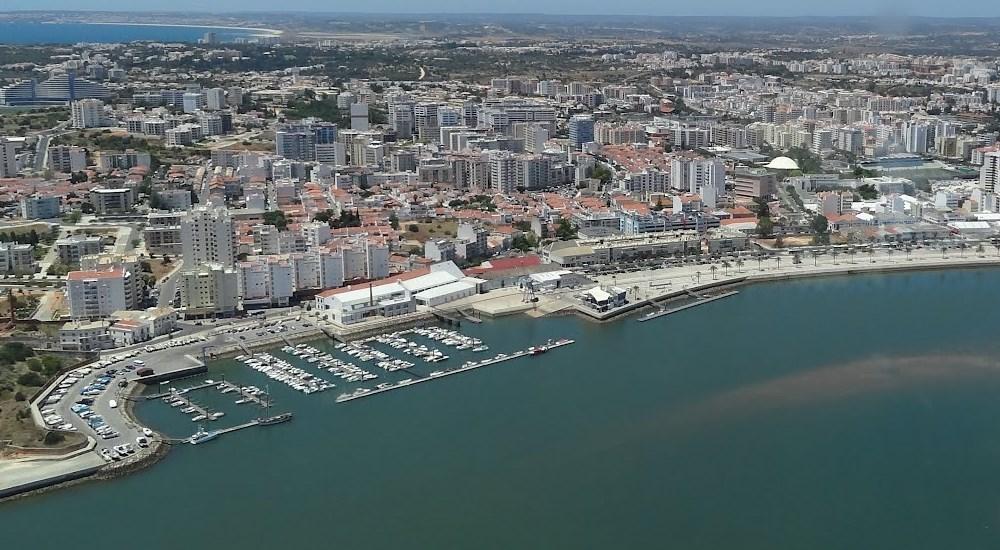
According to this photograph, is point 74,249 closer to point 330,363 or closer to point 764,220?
point 330,363

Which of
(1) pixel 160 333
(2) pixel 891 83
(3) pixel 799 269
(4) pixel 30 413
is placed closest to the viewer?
(4) pixel 30 413

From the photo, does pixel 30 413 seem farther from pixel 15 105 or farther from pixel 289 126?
pixel 15 105

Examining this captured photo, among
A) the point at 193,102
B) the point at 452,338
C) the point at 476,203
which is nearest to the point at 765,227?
the point at 476,203

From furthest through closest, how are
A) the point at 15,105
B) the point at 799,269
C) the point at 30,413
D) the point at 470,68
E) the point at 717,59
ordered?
the point at 717,59 → the point at 470,68 → the point at 15,105 → the point at 799,269 → the point at 30,413

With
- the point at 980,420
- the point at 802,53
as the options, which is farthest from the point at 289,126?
the point at 802,53

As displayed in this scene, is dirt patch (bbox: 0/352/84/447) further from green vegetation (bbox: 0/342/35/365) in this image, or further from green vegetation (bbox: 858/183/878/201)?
green vegetation (bbox: 858/183/878/201)

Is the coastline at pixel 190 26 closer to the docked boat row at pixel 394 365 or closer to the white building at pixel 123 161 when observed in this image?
the white building at pixel 123 161

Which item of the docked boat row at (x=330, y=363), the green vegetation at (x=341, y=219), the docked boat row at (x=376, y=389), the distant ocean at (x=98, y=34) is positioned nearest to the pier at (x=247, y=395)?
the docked boat row at (x=376, y=389)
